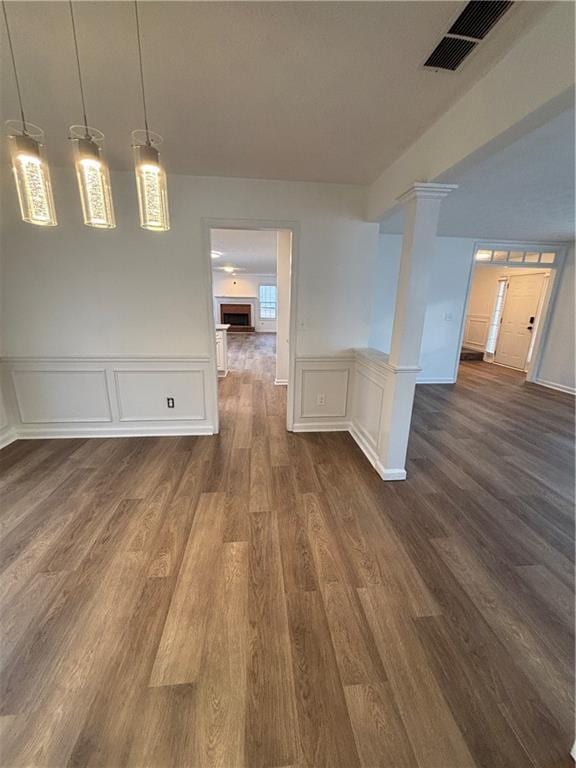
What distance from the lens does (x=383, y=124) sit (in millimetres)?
1811

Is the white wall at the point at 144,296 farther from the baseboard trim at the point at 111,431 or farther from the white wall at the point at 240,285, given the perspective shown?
the white wall at the point at 240,285

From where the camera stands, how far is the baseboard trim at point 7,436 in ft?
9.31

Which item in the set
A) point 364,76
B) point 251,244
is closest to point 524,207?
point 364,76

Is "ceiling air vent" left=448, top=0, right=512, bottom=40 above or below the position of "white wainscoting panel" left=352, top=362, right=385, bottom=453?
above

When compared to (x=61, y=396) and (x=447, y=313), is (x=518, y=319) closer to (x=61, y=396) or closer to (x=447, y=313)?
(x=447, y=313)

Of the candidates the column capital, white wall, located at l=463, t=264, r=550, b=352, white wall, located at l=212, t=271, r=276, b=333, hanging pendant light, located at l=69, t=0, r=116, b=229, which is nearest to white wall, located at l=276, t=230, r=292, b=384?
the column capital

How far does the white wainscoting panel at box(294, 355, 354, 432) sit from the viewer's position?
3.15m

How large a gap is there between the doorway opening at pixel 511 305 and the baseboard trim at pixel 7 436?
6640mm

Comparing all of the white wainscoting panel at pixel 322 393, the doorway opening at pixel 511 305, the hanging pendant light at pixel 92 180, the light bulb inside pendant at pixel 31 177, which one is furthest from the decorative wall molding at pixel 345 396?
the doorway opening at pixel 511 305

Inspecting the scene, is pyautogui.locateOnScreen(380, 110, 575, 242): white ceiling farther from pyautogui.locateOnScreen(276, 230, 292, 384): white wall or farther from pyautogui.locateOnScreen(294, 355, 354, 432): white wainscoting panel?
pyautogui.locateOnScreen(294, 355, 354, 432): white wainscoting panel

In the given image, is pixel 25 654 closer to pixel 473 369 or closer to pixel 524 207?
pixel 524 207

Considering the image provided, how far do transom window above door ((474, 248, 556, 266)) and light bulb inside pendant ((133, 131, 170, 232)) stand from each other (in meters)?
5.59

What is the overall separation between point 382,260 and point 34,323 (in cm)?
446

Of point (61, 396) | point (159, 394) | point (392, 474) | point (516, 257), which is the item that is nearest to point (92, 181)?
point (159, 394)
